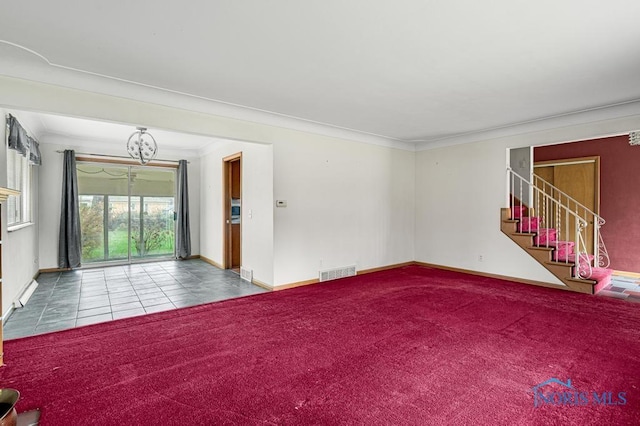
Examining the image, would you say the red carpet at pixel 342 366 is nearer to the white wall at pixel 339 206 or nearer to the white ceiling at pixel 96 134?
the white wall at pixel 339 206

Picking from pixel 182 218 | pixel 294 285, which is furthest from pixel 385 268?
pixel 182 218

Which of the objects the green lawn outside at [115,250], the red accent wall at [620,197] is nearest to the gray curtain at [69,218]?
the green lawn outside at [115,250]

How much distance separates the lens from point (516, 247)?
5395 mm

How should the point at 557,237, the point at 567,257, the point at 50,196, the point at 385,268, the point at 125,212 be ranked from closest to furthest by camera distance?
the point at 567,257
the point at 557,237
the point at 50,196
the point at 385,268
the point at 125,212

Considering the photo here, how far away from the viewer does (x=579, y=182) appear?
6211 mm

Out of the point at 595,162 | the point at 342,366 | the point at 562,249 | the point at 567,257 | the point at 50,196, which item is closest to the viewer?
the point at 342,366

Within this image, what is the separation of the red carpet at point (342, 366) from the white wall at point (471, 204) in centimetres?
153

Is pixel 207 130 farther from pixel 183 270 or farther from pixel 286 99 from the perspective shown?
pixel 183 270

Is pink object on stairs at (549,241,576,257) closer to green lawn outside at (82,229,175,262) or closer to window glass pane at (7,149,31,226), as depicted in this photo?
window glass pane at (7,149,31,226)

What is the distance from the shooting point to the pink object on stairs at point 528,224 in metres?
5.35

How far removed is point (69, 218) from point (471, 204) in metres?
7.69

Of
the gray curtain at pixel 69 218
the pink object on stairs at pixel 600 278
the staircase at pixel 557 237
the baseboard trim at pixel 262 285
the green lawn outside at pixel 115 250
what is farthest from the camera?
the green lawn outside at pixel 115 250

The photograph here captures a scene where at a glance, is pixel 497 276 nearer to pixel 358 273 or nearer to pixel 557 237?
pixel 557 237

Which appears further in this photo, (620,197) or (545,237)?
(620,197)
